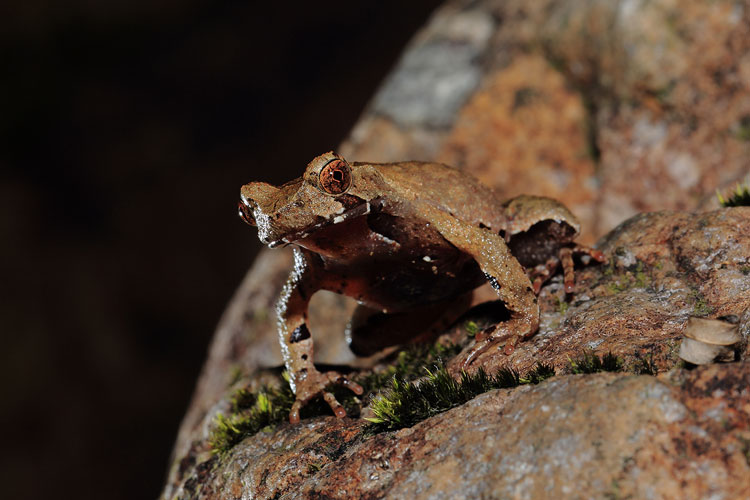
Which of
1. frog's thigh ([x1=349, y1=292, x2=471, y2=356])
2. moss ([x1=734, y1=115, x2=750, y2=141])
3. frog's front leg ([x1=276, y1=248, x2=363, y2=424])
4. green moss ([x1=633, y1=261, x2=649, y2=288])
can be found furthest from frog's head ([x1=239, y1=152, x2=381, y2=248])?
moss ([x1=734, y1=115, x2=750, y2=141])

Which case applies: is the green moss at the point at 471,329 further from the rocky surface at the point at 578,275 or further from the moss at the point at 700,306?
the moss at the point at 700,306

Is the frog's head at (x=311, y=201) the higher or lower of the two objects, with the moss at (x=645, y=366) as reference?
higher

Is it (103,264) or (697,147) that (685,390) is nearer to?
(697,147)

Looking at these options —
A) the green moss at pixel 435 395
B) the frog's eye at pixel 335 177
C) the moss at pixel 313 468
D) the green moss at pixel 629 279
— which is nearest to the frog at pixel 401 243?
the frog's eye at pixel 335 177

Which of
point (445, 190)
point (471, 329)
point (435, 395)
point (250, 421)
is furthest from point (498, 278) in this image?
point (250, 421)

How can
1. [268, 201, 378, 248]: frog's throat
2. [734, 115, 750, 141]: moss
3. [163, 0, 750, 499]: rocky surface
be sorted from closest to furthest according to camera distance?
1. [163, 0, 750, 499]: rocky surface
2. [268, 201, 378, 248]: frog's throat
3. [734, 115, 750, 141]: moss

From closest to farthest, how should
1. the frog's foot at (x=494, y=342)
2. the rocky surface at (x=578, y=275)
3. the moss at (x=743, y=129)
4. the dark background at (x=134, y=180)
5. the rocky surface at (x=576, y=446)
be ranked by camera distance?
the rocky surface at (x=576, y=446) → the rocky surface at (x=578, y=275) → the frog's foot at (x=494, y=342) → the moss at (x=743, y=129) → the dark background at (x=134, y=180)

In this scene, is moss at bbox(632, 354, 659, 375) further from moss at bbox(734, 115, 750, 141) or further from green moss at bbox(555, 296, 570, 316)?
moss at bbox(734, 115, 750, 141)

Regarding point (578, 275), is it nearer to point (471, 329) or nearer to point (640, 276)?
point (640, 276)
